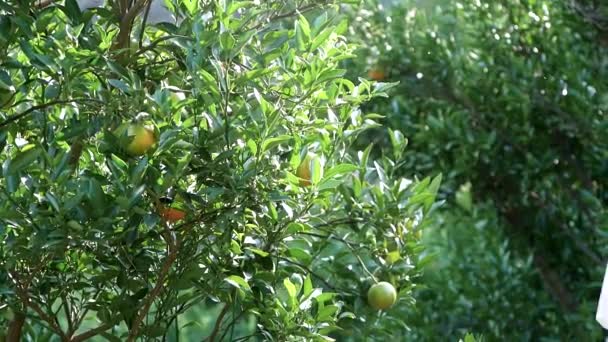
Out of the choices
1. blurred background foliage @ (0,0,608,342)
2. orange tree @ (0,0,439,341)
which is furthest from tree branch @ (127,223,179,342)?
blurred background foliage @ (0,0,608,342)

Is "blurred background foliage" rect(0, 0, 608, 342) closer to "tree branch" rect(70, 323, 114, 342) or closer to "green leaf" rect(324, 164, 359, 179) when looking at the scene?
"tree branch" rect(70, 323, 114, 342)

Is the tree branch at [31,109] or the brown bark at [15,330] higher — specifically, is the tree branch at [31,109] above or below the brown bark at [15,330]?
above

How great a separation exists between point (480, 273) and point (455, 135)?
46cm

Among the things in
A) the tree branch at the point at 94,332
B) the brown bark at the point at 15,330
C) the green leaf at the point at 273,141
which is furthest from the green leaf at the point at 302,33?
the brown bark at the point at 15,330

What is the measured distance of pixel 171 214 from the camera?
72.2 inches

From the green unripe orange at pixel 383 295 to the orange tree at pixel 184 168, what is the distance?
44 mm

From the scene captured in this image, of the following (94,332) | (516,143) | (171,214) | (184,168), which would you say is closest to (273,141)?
(184,168)

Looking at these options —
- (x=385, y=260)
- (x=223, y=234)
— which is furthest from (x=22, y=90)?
(x=385, y=260)

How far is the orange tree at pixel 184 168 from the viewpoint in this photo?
1691 mm

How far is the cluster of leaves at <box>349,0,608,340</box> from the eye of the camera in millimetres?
3453

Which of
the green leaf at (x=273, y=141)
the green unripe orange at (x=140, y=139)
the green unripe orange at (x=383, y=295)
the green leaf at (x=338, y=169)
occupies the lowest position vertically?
the green unripe orange at (x=383, y=295)

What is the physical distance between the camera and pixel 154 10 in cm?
235

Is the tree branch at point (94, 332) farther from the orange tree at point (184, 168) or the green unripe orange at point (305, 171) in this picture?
the green unripe orange at point (305, 171)

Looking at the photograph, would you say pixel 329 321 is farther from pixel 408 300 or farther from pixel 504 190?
pixel 504 190
